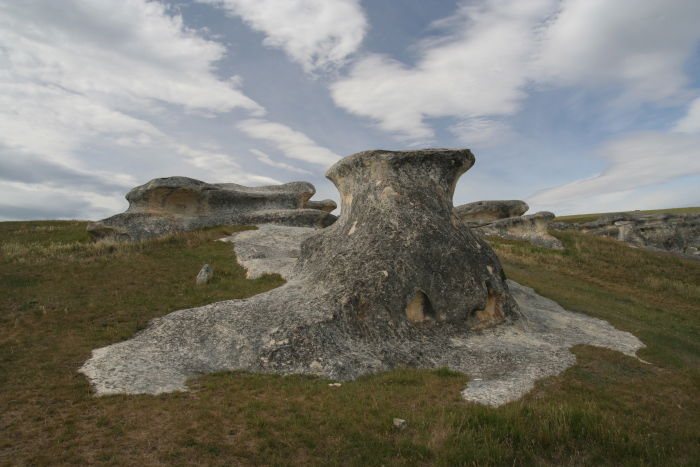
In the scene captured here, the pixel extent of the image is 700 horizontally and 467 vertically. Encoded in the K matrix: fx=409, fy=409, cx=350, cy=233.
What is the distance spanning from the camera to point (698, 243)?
50562mm

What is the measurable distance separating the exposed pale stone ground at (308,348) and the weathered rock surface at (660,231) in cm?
3993

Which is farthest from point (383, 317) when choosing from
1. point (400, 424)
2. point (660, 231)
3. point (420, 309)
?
point (660, 231)

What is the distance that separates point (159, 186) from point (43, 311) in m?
18.7

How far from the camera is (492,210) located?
47.2 m

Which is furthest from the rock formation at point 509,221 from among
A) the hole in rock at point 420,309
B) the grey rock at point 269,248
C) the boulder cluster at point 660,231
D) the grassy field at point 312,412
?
the hole in rock at point 420,309

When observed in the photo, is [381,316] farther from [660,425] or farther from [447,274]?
[660,425]

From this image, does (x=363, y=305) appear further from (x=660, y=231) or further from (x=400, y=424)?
(x=660, y=231)

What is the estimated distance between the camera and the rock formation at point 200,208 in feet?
111

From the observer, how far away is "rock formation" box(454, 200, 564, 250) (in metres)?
41.4

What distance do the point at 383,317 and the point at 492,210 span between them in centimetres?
A: 3623

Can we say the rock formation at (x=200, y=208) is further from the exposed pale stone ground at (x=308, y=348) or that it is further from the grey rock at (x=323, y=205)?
the exposed pale stone ground at (x=308, y=348)

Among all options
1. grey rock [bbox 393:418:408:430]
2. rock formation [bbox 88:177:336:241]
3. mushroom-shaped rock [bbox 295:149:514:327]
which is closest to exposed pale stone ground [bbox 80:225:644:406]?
mushroom-shaped rock [bbox 295:149:514:327]

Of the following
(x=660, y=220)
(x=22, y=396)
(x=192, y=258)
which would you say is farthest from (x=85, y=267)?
(x=660, y=220)

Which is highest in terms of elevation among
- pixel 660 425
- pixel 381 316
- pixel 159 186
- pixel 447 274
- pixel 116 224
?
pixel 159 186
